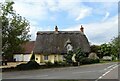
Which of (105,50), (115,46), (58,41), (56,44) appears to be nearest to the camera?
(56,44)

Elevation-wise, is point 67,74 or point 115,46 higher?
point 115,46

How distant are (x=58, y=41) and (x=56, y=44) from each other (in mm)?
1479

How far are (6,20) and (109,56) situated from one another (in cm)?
5392

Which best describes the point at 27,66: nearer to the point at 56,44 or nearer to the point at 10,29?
the point at 10,29

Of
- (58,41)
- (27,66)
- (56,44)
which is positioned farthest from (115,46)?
(27,66)

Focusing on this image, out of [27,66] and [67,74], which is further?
[27,66]

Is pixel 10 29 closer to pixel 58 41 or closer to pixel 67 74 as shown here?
pixel 67 74

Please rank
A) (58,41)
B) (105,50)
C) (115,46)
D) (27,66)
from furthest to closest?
(115,46) → (105,50) → (58,41) → (27,66)

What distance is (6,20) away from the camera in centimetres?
4100

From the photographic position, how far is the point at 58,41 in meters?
71.1

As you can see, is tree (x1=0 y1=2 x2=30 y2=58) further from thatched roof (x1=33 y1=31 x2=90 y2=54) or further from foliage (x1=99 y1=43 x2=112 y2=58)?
foliage (x1=99 y1=43 x2=112 y2=58)

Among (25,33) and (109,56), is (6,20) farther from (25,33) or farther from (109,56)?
(109,56)

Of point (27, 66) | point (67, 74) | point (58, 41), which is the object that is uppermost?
point (58, 41)

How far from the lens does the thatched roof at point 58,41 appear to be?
69.0 meters
